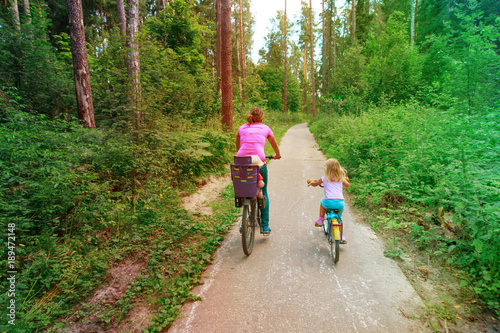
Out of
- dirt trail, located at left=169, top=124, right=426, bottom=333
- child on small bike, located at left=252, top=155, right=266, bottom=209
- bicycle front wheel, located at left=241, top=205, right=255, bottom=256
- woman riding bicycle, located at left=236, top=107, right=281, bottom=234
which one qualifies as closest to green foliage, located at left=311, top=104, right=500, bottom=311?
dirt trail, located at left=169, top=124, right=426, bottom=333

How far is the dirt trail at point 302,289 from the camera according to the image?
2.70 m

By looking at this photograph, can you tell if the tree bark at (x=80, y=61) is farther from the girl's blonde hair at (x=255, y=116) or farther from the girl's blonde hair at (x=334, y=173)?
the girl's blonde hair at (x=334, y=173)

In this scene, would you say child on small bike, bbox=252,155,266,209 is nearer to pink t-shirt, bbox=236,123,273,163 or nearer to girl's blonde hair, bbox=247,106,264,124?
pink t-shirt, bbox=236,123,273,163

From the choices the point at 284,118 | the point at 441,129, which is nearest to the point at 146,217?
the point at 441,129

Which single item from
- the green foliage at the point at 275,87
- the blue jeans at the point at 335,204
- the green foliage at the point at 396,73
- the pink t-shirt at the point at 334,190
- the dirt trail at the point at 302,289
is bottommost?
the dirt trail at the point at 302,289

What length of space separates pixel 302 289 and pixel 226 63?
362 inches

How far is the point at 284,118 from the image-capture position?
3434 centimetres

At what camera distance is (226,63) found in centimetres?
1006

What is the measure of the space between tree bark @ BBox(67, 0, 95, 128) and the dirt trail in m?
5.64

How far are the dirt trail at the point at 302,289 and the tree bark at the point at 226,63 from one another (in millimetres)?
6619

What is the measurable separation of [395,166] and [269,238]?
4.46 m

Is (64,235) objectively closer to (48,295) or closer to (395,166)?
(48,295)

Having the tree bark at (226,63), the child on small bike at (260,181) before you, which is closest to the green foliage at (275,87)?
the tree bark at (226,63)

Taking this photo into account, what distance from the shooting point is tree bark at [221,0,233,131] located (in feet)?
31.6
